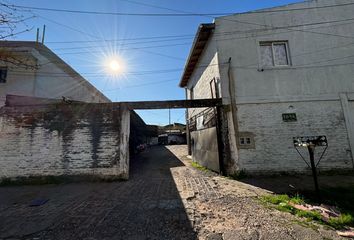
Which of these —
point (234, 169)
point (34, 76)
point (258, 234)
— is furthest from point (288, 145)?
Answer: point (34, 76)

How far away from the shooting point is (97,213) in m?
4.05

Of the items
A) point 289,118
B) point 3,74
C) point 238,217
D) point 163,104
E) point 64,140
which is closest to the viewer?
point 238,217

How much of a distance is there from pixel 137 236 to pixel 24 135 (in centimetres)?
685

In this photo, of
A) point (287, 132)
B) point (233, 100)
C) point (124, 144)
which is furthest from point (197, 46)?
point (124, 144)

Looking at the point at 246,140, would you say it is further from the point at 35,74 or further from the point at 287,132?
the point at 35,74

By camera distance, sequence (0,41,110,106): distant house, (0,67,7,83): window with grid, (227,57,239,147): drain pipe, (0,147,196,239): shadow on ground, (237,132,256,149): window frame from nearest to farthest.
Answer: (0,147,196,239): shadow on ground < (237,132,256,149): window frame < (227,57,239,147): drain pipe < (0,41,110,106): distant house < (0,67,7,83): window with grid

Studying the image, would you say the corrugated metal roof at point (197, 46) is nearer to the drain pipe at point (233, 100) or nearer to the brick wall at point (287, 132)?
the drain pipe at point (233, 100)

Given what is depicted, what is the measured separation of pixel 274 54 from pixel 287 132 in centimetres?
330

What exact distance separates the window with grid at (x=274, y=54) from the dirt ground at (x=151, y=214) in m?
4.72

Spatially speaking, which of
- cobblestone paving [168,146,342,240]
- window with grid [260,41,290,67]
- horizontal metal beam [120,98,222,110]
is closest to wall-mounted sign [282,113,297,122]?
window with grid [260,41,290,67]

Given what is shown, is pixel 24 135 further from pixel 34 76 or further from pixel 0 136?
pixel 34 76

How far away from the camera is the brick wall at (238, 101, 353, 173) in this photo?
23.3ft

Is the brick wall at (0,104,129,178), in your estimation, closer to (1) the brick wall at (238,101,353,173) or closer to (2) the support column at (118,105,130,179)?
(2) the support column at (118,105,130,179)

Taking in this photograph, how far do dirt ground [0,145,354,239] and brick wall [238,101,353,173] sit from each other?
1.03 metres
